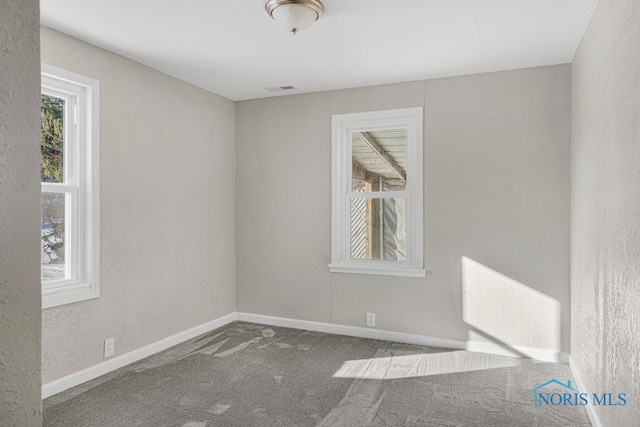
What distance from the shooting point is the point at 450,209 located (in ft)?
12.8

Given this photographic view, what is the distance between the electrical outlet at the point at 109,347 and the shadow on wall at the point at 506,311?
2.92 meters

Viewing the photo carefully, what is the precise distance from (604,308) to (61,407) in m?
3.23

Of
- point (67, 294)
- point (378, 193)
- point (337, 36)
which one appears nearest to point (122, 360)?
point (67, 294)

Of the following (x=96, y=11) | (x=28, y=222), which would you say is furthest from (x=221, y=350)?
(x=28, y=222)

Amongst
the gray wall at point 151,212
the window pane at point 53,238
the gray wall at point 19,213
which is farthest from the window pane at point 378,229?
the gray wall at point 19,213

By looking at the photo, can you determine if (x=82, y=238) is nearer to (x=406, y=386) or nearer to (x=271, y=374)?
(x=271, y=374)

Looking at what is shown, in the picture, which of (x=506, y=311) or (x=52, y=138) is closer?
(x=52, y=138)

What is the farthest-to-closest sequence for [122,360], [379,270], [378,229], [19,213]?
[378,229] < [379,270] < [122,360] < [19,213]

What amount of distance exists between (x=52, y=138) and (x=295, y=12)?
1.91 metres

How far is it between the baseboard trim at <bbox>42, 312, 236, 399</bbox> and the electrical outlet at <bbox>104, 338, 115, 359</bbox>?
0.05 metres

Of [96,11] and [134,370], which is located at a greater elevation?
[96,11]

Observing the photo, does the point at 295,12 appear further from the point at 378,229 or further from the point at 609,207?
the point at 378,229

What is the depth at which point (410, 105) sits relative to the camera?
404 centimetres

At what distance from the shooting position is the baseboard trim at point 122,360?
2.92 meters
